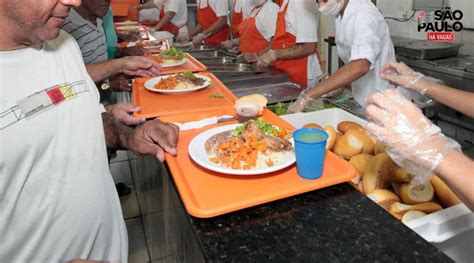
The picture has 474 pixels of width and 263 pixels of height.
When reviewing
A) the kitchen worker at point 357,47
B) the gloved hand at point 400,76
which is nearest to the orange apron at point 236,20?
the kitchen worker at point 357,47

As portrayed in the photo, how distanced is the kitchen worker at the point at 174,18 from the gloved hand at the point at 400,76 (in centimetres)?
448

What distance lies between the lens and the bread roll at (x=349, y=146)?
1237 millimetres

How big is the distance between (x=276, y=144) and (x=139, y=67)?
4.51ft

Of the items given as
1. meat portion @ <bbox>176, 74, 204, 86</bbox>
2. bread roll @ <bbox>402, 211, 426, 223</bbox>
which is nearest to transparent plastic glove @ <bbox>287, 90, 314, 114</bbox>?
meat portion @ <bbox>176, 74, 204, 86</bbox>

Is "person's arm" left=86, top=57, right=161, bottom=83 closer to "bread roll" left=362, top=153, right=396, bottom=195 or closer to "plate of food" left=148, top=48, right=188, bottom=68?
"plate of food" left=148, top=48, right=188, bottom=68

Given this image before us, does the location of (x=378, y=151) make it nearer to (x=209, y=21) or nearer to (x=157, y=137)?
(x=157, y=137)

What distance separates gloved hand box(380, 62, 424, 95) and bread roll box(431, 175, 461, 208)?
0.60 meters

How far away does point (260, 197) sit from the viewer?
0.88m

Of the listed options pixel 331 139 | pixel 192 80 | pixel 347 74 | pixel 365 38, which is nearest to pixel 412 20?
pixel 365 38

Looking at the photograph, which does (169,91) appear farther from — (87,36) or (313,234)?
(313,234)

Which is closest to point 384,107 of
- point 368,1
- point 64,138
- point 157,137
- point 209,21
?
point 157,137

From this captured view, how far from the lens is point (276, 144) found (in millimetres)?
1054

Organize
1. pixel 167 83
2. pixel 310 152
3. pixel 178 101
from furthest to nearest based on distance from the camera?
1. pixel 167 83
2. pixel 178 101
3. pixel 310 152

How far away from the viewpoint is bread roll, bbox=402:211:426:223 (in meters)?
0.93
